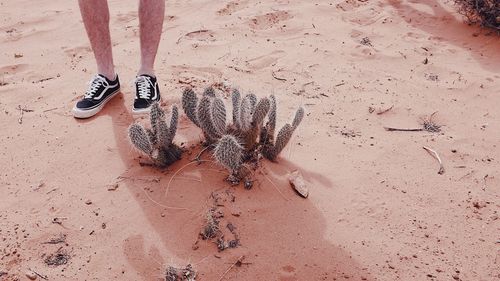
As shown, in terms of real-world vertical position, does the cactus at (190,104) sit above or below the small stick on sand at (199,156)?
above

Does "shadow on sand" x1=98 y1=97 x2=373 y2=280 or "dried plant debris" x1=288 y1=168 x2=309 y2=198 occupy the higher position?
"dried plant debris" x1=288 y1=168 x2=309 y2=198

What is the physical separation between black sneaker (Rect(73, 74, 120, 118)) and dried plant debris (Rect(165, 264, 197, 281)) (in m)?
1.30

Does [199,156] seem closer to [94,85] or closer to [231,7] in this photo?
[94,85]

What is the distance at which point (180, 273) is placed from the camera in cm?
173

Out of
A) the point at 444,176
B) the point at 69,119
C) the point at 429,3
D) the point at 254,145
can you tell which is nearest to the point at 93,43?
the point at 69,119

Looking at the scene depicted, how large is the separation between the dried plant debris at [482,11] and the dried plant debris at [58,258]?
344cm

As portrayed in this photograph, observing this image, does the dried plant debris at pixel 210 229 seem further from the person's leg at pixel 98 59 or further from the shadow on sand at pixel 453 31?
the shadow on sand at pixel 453 31

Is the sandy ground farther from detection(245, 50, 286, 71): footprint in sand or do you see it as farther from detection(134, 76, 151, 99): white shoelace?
detection(134, 76, 151, 99): white shoelace

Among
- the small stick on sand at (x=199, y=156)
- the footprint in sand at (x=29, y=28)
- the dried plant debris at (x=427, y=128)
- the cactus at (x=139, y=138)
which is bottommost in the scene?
the footprint in sand at (x=29, y=28)

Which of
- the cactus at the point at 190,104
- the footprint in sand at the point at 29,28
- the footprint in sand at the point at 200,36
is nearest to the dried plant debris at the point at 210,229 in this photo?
the cactus at the point at 190,104

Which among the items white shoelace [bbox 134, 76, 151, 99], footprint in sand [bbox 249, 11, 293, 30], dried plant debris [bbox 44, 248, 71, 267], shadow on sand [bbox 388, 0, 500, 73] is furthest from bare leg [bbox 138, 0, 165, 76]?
shadow on sand [bbox 388, 0, 500, 73]

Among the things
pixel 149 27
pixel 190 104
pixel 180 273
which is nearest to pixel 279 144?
pixel 190 104

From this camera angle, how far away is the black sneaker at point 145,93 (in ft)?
8.64

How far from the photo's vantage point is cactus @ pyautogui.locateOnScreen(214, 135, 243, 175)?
1.87 metres
